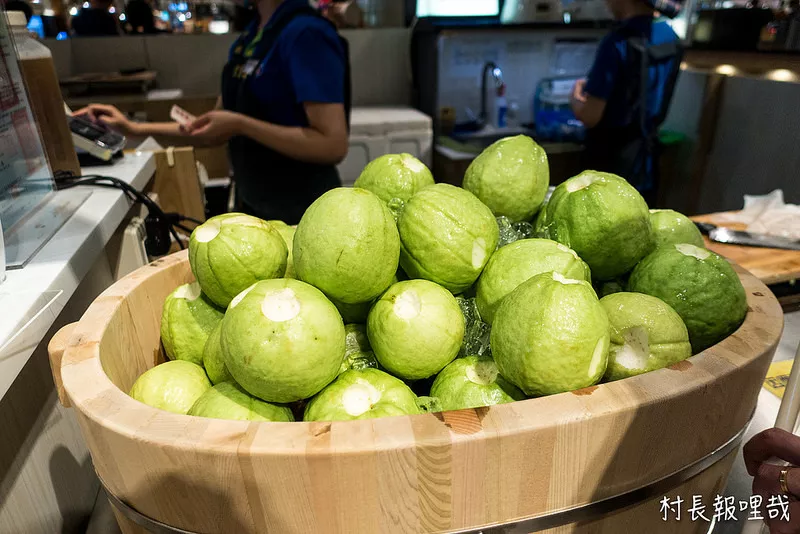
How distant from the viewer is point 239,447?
21.9 inches

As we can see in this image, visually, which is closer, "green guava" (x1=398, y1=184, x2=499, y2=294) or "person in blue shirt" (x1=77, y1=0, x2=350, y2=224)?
"green guava" (x1=398, y1=184, x2=499, y2=294)

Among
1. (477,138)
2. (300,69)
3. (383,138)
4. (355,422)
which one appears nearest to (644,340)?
(355,422)

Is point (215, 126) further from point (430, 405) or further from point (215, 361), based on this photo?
point (430, 405)

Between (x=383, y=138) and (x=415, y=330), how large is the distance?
3167 mm

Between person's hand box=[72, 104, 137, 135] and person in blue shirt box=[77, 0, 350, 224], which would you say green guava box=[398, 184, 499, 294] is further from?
person's hand box=[72, 104, 137, 135]

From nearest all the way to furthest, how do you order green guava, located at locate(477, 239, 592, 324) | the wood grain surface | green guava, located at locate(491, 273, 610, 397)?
green guava, located at locate(491, 273, 610, 397)
green guava, located at locate(477, 239, 592, 324)
the wood grain surface

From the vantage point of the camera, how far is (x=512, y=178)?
38.1 inches

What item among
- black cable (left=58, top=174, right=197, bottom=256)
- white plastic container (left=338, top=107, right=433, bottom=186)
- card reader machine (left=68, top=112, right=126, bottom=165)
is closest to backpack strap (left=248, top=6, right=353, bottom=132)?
card reader machine (left=68, top=112, right=126, bottom=165)

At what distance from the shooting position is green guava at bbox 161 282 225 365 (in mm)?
884

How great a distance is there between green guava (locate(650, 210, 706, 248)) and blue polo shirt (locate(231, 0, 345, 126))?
49.9 inches

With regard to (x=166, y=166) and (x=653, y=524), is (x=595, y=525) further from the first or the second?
(x=166, y=166)

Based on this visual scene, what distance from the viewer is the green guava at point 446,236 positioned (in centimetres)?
82

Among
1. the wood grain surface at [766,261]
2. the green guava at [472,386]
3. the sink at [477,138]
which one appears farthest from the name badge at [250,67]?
the sink at [477,138]

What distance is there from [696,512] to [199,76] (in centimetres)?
426
